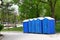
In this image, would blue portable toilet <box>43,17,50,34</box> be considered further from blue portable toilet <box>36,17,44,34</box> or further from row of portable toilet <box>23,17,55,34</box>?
blue portable toilet <box>36,17,44,34</box>

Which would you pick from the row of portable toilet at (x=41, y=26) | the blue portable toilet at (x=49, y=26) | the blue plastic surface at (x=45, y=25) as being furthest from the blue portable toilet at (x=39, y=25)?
the blue portable toilet at (x=49, y=26)

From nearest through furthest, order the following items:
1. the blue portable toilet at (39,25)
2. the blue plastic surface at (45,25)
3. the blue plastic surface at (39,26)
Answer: the blue plastic surface at (45,25) → the blue portable toilet at (39,25) → the blue plastic surface at (39,26)

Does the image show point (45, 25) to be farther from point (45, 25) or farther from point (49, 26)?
point (49, 26)

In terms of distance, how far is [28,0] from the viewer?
34.7 meters

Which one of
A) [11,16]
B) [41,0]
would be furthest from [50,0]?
[11,16]

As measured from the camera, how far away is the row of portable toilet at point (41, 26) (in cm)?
2305

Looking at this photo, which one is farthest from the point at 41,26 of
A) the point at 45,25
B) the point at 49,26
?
the point at 49,26

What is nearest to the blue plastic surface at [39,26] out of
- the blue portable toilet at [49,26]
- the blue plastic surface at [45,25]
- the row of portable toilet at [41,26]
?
the row of portable toilet at [41,26]

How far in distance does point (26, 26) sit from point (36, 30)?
2.57 meters

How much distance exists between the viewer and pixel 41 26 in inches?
963

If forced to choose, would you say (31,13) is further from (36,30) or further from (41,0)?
(36,30)

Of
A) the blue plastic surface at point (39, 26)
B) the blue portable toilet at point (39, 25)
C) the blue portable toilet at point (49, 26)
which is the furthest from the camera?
the blue plastic surface at point (39, 26)

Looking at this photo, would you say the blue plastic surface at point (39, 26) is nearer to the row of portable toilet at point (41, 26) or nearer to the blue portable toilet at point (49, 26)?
the row of portable toilet at point (41, 26)

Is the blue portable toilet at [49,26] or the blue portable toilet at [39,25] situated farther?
the blue portable toilet at [39,25]
